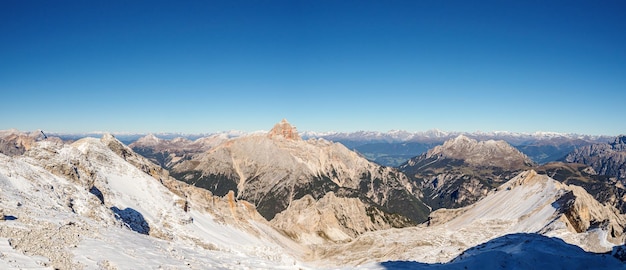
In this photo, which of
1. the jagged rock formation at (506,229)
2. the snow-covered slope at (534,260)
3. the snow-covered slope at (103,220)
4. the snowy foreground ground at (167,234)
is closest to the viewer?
the snow-covered slope at (103,220)

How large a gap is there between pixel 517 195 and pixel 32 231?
18438 cm

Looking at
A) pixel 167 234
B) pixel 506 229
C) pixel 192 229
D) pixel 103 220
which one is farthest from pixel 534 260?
pixel 506 229

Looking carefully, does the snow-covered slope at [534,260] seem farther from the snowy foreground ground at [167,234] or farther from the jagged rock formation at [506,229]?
the jagged rock formation at [506,229]

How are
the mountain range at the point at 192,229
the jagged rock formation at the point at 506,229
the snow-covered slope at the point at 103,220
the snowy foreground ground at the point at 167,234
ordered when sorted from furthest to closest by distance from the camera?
the jagged rock formation at the point at 506,229 → the mountain range at the point at 192,229 → the snowy foreground ground at the point at 167,234 → the snow-covered slope at the point at 103,220

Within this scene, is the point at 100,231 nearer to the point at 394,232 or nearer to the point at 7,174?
the point at 7,174

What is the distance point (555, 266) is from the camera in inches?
1709

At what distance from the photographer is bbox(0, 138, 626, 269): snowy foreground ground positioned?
29000 mm

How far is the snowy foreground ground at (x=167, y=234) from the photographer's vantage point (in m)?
29.0

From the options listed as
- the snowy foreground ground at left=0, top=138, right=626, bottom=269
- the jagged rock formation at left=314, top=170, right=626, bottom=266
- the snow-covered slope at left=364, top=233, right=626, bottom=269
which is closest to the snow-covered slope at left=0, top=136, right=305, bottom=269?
the snowy foreground ground at left=0, top=138, right=626, bottom=269

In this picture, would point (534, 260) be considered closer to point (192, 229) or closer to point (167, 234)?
point (167, 234)

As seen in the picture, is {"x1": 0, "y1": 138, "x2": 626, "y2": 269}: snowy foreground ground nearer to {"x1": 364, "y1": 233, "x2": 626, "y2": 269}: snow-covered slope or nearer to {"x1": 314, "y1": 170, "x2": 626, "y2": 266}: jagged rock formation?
{"x1": 364, "y1": 233, "x2": 626, "y2": 269}: snow-covered slope

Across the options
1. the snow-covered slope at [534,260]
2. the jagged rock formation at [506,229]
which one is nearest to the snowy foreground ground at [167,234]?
the snow-covered slope at [534,260]

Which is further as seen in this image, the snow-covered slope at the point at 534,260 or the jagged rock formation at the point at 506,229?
the jagged rock formation at the point at 506,229

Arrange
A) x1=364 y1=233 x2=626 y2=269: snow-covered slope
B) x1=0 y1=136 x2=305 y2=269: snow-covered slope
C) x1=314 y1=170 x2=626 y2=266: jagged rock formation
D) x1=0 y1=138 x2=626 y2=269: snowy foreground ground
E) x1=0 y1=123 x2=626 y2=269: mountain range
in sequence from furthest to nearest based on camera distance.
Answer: x1=314 y1=170 x2=626 y2=266: jagged rock formation → x1=364 y1=233 x2=626 y2=269: snow-covered slope → x1=0 y1=123 x2=626 y2=269: mountain range → x1=0 y1=138 x2=626 y2=269: snowy foreground ground → x1=0 y1=136 x2=305 y2=269: snow-covered slope
